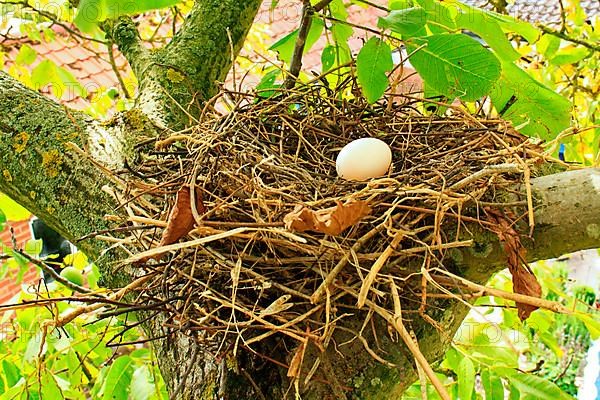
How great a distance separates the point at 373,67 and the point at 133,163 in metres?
0.36

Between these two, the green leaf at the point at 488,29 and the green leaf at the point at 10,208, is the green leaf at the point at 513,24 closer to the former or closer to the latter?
the green leaf at the point at 488,29

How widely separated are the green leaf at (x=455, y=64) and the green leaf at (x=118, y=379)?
67 centimetres

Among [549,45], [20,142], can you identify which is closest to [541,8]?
[549,45]

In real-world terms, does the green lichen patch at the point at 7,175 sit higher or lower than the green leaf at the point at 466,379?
higher

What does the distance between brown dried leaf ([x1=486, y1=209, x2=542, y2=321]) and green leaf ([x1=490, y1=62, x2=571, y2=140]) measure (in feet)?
0.81

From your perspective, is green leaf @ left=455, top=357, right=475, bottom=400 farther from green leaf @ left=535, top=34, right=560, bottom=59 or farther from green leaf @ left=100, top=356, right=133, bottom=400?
green leaf @ left=535, top=34, right=560, bottom=59

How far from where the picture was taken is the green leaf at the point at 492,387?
3.03 feet

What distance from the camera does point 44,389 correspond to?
976mm

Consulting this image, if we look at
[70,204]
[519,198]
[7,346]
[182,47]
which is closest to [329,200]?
[519,198]

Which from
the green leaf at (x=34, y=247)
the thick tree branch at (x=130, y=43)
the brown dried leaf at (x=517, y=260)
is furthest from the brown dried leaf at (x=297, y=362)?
the green leaf at (x=34, y=247)

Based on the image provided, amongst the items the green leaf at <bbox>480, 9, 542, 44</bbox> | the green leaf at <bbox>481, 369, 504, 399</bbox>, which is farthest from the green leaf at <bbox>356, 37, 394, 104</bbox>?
the green leaf at <bbox>481, 369, 504, 399</bbox>

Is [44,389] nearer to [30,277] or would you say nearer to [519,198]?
[519,198]

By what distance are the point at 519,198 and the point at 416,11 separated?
0.78ft

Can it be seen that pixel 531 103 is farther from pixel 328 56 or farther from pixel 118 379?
pixel 118 379
